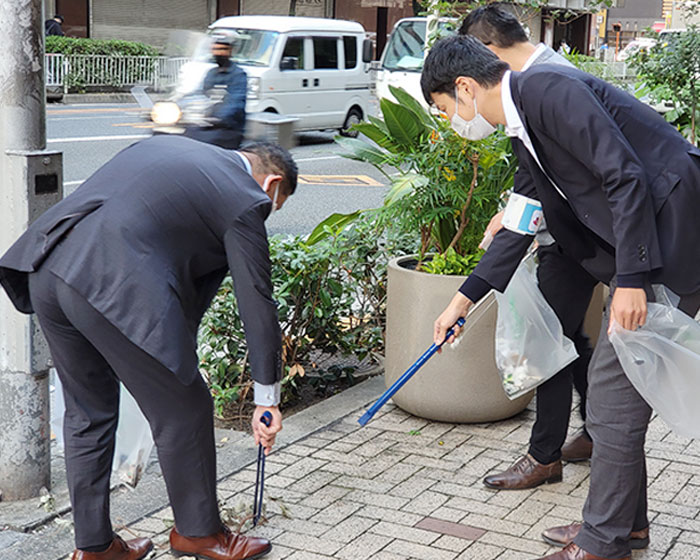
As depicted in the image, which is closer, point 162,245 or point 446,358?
point 162,245

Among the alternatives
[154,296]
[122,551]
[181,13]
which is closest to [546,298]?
[154,296]

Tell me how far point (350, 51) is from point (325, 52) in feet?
2.45

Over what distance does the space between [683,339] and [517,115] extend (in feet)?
2.70

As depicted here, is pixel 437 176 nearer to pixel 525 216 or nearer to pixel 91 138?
pixel 525 216

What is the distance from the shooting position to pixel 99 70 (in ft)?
Result: 73.2

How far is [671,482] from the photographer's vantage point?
392cm

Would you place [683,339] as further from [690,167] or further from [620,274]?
[690,167]

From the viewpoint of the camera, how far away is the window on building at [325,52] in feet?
54.7

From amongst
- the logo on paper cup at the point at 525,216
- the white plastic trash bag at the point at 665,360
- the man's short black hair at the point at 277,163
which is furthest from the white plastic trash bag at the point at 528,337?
the man's short black hair at the point at 277,163

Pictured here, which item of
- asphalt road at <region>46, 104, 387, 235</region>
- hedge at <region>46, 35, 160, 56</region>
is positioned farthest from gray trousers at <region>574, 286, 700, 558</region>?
hedge at <region>46, 35, 160, 56</region>

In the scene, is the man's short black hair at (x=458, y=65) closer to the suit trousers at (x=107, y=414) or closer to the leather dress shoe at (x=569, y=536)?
the suit trousers at (x=107, y=414)

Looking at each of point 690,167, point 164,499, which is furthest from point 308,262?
point 690,167

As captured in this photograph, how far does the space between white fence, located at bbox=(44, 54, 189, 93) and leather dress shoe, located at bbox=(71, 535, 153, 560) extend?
17963 millimetres

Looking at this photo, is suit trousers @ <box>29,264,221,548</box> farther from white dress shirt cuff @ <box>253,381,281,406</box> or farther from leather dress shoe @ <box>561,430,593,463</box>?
leather dress shoe @ <box>561,430,593,463</box>
